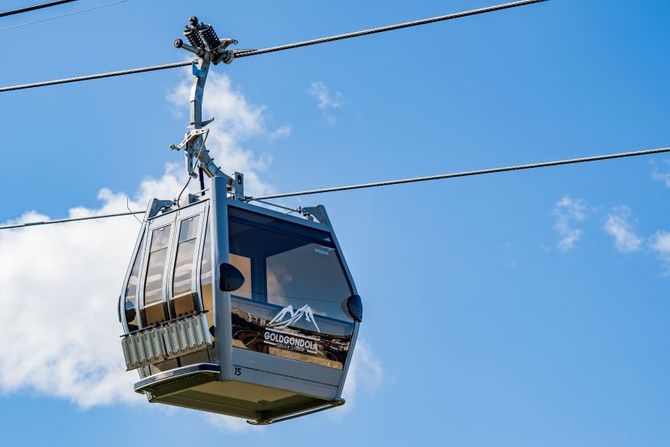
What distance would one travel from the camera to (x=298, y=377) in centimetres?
1622

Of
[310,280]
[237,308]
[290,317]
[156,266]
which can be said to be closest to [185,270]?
[156,266]

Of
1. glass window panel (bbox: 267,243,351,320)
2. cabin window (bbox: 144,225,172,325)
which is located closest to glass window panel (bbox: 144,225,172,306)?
cabin window (bbox: 144,225,172,325)

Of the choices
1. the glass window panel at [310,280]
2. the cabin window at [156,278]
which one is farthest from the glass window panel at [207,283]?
the glass window panel at [310,280]

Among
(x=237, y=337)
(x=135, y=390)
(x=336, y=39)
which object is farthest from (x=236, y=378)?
(x=336, y=39)

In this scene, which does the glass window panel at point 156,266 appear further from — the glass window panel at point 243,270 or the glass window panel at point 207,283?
the glass window panel at point 243,270

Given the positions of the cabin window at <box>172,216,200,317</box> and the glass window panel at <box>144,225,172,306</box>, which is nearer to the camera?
the cabin window at <box>172,216,200,317</box>

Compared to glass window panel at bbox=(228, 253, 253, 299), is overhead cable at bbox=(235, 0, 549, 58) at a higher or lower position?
higher

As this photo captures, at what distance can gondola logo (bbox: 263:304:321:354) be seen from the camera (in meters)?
15.9

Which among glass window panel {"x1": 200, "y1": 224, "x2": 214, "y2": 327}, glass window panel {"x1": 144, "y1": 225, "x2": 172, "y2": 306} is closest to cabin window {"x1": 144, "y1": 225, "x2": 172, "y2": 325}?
glass window panel {"x1": 144, "y1": 225, "x2": 172, "y2": 306}

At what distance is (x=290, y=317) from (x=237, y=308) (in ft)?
2.36

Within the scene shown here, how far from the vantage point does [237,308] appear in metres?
15.6

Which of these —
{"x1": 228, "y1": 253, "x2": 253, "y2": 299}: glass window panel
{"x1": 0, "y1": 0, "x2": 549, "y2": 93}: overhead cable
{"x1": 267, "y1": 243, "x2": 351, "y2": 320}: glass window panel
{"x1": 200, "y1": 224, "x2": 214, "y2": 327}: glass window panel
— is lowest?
{"x1": 200, "y1": 224, "x2": 214, "y2": 327}: glass window panel

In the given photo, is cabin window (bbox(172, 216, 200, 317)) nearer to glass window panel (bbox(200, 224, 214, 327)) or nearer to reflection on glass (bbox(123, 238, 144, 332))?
glass window panel (bbox(200, 224, 214, 327))

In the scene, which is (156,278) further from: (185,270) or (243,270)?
(243,270)
